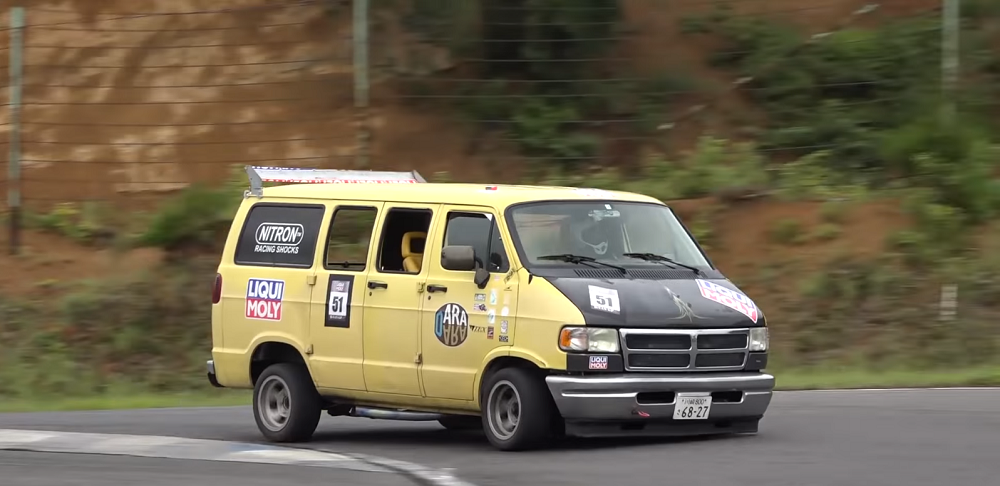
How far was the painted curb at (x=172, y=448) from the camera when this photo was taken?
424 inches

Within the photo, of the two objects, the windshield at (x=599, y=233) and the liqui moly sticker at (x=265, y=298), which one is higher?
the windshield at (x=599, y=233)

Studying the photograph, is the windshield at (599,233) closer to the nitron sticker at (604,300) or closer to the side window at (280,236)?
the nitron sticker at (604,300)

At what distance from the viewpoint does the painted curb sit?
1077 cm

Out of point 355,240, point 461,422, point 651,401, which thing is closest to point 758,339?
point 651,401

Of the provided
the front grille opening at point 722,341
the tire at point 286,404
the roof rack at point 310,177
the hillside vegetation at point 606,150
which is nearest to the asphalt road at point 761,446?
the tire at point 286,404

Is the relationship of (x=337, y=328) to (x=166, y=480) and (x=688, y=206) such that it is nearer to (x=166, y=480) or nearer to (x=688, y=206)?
(x=166, y=480)

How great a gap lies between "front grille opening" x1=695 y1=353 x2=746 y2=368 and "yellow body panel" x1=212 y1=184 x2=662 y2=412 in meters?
1.00

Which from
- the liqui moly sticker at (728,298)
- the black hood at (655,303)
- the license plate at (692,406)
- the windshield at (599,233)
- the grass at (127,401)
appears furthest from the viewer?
the grass at (127,401)

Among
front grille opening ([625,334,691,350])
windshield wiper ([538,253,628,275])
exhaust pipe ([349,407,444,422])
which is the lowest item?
exhaust pipe ([349,407,444,422])

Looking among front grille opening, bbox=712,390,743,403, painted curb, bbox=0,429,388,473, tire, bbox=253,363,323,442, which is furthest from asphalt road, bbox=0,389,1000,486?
painted curb, bbox=0,429,388,473

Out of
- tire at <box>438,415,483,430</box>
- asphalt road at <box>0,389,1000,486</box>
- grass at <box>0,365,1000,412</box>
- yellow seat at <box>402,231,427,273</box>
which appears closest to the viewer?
asphalt road at <box>0,389,1000,486</box>

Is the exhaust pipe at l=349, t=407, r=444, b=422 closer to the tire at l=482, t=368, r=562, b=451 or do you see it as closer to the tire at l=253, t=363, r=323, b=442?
the tire at l=253, t=363, r=323, b=442

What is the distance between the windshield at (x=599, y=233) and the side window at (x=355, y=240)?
1415mm

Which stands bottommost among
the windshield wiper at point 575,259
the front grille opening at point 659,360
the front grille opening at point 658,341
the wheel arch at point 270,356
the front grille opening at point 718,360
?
the wheel arch at point 270,356
